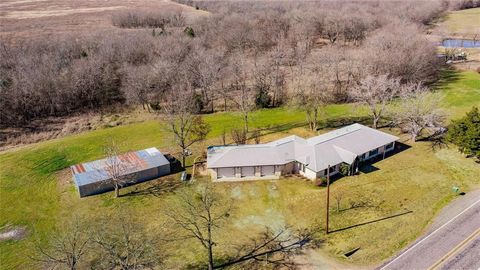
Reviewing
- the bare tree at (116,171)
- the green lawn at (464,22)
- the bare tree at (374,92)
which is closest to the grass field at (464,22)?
the green lawn at (464,22)

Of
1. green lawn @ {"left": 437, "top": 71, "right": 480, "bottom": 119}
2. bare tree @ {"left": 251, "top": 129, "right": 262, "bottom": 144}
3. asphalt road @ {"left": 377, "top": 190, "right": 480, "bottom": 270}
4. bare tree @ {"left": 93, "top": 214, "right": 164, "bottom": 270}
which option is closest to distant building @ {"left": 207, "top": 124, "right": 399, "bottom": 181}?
bare tree @ {"left": 251, "top": 129, "right": 262, "bottom": 144}

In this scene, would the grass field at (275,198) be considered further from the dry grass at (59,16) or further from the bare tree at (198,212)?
the dry grass at (59,16)

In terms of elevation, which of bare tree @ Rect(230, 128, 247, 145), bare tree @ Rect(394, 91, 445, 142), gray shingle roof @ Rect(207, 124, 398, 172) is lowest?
bare tree @ Rect(230, 128, 247, 145)

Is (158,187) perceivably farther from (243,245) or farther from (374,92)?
(374,92)

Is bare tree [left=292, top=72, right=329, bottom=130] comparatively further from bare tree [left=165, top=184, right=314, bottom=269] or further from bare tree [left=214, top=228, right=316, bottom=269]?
bare tree [left=214, top=228, right=316, bottom=269]

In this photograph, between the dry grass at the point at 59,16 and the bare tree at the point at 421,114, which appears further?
the dry grass at the point at 59,16

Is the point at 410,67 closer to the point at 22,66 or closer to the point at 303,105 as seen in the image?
the point at 303,105
